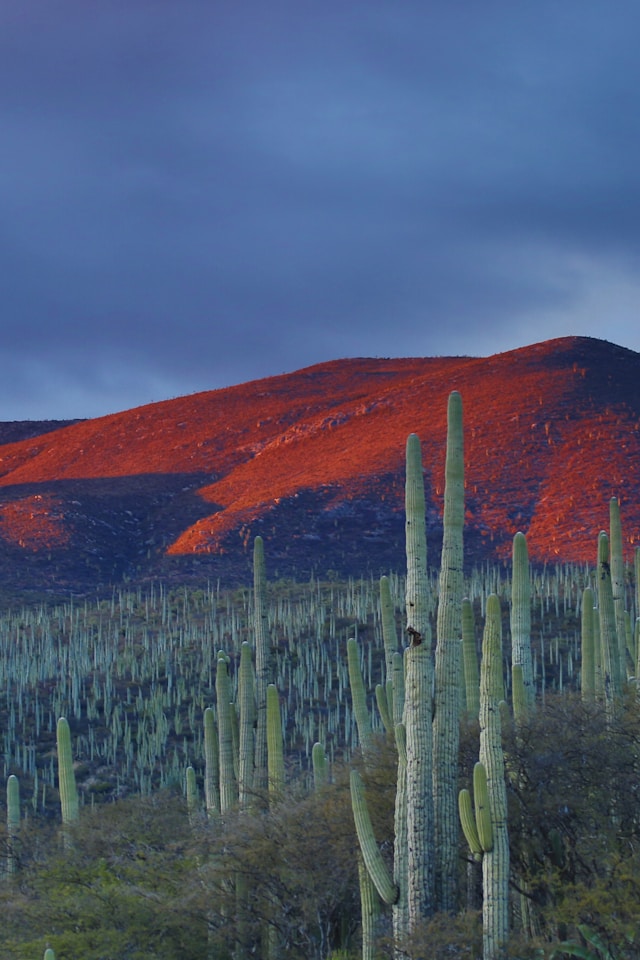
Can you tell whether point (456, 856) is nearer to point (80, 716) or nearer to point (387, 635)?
point (387, 635)

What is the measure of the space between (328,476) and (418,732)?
70156 mm

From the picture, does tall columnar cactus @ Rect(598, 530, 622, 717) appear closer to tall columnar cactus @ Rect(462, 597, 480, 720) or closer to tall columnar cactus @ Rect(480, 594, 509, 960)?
tall columnar cactus @ Rect(462, 597, 480, 720)

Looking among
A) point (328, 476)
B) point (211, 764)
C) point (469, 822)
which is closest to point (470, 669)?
point (469, 822)

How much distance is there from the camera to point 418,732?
17.4m

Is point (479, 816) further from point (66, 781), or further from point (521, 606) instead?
point (66, 781)

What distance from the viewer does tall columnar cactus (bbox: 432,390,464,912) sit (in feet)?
58.1

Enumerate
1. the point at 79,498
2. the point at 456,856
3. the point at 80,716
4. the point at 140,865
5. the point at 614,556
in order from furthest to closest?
the point at 79,498
the point at 80,716
the point at 614,556
the point at 140,865
the point at 456,856

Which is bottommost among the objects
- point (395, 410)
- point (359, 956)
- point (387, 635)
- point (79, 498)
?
point (359, 956)

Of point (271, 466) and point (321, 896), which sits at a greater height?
point (271, 466)

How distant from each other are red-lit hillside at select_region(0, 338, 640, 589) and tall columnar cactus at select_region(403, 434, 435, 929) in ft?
178

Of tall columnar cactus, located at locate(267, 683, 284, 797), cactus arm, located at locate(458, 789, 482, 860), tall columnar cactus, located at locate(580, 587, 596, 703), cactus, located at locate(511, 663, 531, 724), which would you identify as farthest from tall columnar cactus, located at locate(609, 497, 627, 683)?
cactus arm, located at locate(458, 789, 482, 860)

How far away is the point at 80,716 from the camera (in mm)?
46469

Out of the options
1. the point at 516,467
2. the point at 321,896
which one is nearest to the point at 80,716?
the point at 321,896

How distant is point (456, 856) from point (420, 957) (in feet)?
5.09
